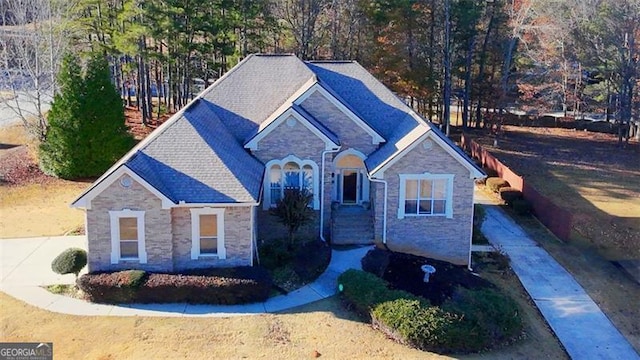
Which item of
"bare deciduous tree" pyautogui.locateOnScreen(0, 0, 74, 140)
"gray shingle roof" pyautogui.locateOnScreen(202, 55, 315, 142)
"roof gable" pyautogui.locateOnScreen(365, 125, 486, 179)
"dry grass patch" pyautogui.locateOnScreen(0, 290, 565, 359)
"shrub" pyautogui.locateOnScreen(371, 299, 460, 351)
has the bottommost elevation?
"dry grass patch" pyautogui.locateOnScreen(0, 290, 565, 359)

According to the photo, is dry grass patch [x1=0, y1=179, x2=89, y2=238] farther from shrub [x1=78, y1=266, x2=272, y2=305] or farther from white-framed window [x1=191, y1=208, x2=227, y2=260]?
white-framed window [x1=191, y1=208, x2=227, y2=260]

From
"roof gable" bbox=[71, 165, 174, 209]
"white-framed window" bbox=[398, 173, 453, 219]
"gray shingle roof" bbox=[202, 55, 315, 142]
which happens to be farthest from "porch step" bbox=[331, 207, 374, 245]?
"roof gable" bbox=[71, 165, 174, 209]

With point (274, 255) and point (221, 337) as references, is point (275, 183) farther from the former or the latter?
point (221, 337)

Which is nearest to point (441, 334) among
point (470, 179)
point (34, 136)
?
point (470, 179)

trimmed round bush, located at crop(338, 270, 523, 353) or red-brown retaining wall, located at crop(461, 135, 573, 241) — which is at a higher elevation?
red-brown retaining wall, located at crop(461, 135, 573, 241)

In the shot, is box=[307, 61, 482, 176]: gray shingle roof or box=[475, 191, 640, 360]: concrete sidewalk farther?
box=[307, 61, 482, 176]: gray shingle roof

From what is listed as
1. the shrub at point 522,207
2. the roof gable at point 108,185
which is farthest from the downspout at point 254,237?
the shrub at point 522,207

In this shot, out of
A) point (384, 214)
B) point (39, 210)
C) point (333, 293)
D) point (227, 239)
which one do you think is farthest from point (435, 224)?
point (39, 210)
